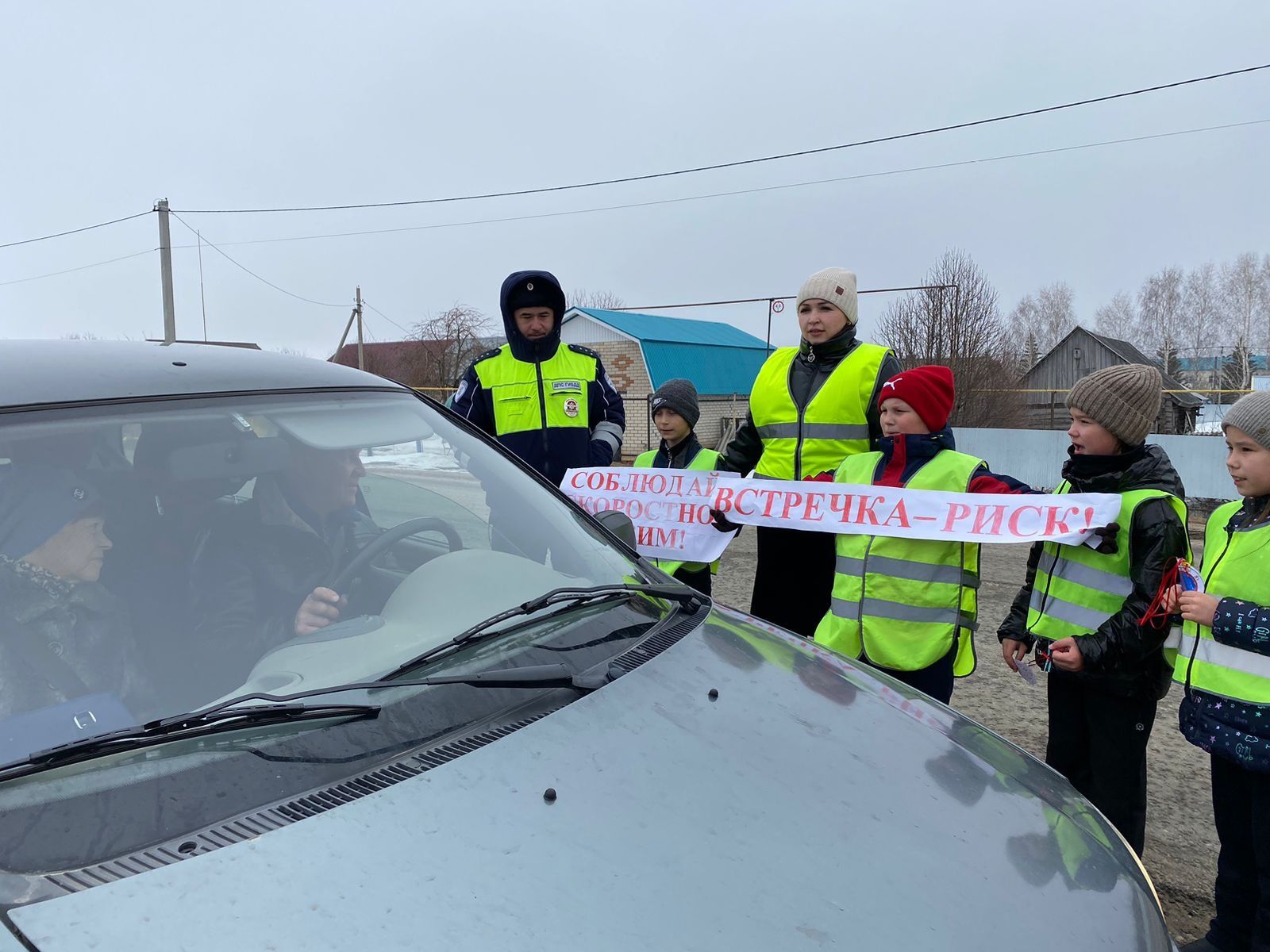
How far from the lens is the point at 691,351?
30.6m

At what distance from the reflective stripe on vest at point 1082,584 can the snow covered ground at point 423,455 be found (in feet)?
6.55

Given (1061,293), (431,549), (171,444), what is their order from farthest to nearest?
1. (1061,293)
2. (431,549)
3. (171,444)

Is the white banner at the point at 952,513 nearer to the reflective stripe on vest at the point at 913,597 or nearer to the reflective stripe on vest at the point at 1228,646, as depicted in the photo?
the reflective stripe on vest at the point at 913,597

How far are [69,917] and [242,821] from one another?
0.22m

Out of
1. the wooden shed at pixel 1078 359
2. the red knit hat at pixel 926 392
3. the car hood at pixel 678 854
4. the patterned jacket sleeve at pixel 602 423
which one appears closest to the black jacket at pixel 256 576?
the car hood at pixel 678 854

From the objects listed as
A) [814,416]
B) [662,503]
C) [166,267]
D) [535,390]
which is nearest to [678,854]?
[814,416]

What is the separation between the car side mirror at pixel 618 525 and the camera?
7.97ft

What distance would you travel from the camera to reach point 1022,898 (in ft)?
4.26

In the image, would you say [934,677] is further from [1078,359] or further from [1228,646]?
[1078,359]

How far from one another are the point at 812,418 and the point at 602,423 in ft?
4.17

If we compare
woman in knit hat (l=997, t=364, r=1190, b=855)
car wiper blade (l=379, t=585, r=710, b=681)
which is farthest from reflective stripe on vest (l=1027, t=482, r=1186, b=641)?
car wiper blade (l=379, t=585, r=710, b=681)

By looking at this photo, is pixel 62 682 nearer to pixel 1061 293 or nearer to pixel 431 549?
pixel 431 549

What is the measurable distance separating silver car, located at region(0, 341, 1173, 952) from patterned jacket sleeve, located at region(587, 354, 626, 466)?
7.29ft

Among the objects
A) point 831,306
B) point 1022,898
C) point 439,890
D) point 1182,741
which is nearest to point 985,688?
point 1182,741
